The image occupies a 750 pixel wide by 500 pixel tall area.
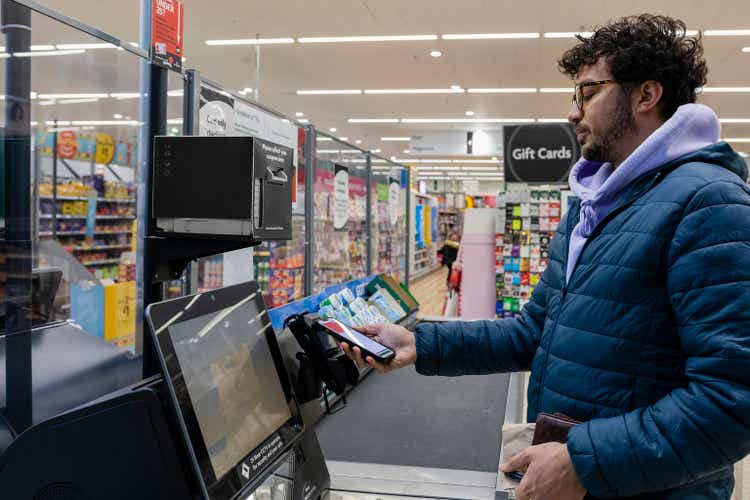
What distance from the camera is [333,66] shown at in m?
9.66

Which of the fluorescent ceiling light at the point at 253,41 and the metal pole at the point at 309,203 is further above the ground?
the fluorescent ceiling light at the point at 253,41

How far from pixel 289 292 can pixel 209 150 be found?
2491 millimetres

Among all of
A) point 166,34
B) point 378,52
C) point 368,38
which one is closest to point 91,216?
point 368,38

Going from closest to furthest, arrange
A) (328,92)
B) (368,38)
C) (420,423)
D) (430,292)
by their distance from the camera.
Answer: (420,423), (368,38), (328,92), (430,292)

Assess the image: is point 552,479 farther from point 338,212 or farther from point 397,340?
point 338,212

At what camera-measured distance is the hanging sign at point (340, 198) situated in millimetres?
3748

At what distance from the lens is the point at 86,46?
275 inches

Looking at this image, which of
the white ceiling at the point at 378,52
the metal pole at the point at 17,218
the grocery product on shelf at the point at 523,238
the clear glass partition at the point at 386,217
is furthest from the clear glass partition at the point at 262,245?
the grocery product on shelf at the point at 523,238

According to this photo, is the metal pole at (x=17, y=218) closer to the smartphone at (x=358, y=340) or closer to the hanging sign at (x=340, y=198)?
the smartphone at (x=358, y=340)

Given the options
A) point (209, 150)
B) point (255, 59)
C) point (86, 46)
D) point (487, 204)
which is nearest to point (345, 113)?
point (255, 59)

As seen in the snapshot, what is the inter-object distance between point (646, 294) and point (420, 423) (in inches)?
44.0

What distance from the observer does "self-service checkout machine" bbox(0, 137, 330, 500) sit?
86 centimetres

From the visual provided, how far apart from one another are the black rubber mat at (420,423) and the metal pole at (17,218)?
2.57 feet

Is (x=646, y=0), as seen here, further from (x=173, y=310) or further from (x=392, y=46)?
(x=173, y=310)
